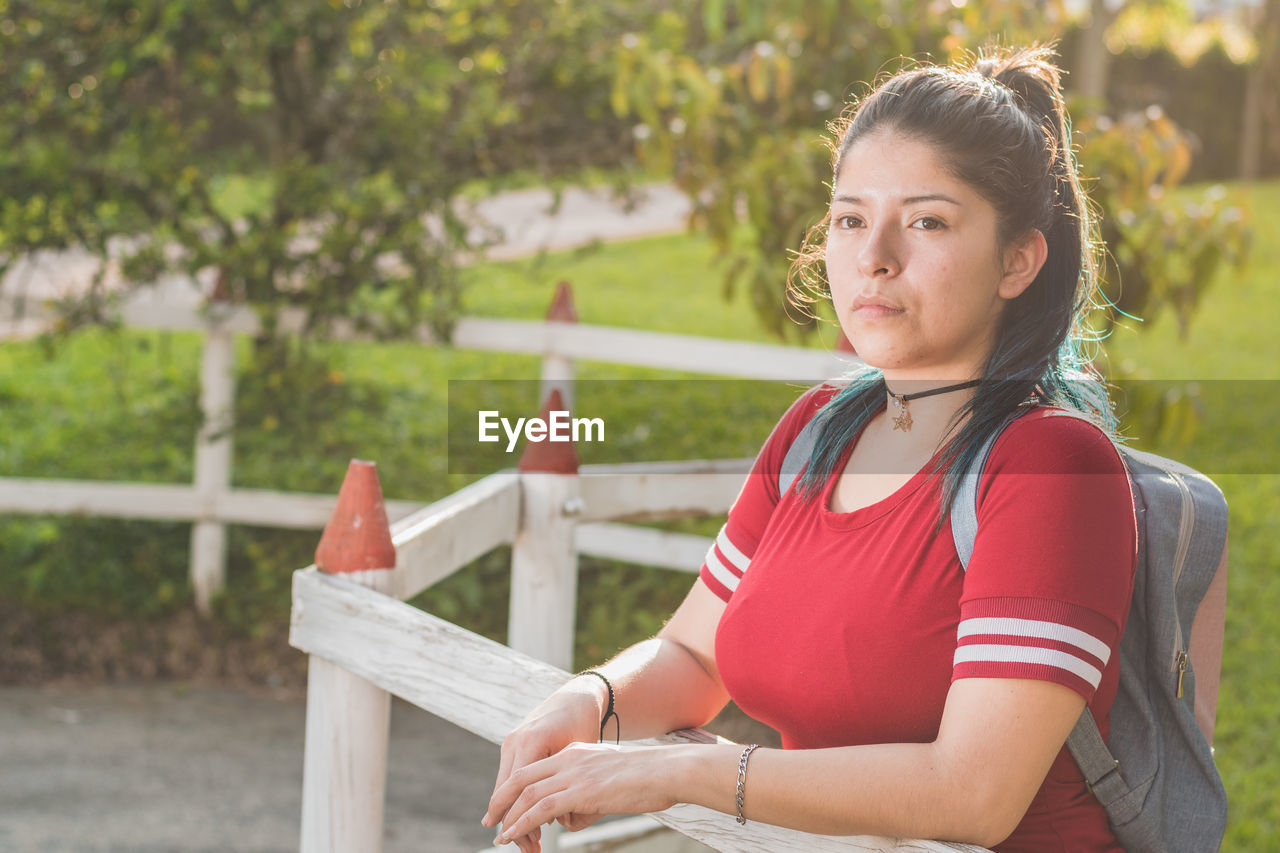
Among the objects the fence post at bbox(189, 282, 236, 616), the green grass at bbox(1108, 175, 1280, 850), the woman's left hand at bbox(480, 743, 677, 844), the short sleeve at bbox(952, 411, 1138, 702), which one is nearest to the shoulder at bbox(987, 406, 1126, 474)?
the short sleeve at bbox(952, 411, 1138, 702)

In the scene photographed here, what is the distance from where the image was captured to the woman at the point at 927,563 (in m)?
1.26

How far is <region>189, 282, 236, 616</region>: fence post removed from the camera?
480 centimetres

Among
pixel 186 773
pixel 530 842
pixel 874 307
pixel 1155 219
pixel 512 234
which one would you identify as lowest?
pixel 186 773

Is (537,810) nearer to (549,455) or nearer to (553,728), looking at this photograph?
A: (553,728)

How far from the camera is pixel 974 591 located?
1296mm

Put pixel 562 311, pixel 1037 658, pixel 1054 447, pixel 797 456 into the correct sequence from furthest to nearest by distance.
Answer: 1. pixel 562 311
2. pixel 797 456
3. pixel 1054 447
4. pixel 1037 658

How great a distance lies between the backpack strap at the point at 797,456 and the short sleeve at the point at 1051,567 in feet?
1.20

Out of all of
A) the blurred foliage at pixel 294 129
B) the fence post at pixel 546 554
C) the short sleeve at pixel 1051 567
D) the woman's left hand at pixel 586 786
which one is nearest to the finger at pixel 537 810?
the woman's left hand at pixel 586 786

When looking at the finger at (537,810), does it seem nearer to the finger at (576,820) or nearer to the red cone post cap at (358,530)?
the finger at (576,820)

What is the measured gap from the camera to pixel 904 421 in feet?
5.21

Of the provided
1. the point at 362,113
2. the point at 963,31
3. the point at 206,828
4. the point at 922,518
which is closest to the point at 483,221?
the point at 362,113

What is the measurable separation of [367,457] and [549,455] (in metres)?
3.51

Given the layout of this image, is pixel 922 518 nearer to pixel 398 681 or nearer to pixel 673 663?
pixel 673 663

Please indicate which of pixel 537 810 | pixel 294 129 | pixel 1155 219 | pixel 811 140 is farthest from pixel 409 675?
pixel 294 129
